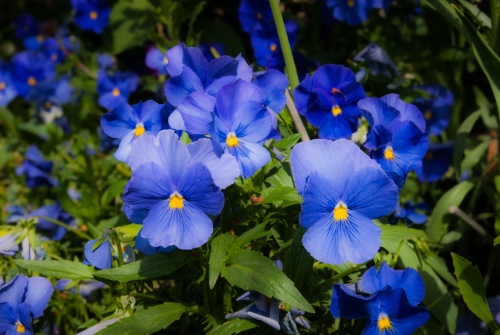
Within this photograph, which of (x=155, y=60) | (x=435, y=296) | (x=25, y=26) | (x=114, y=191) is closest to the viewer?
(x=435, y=296)

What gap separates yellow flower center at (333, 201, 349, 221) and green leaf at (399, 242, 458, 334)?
1.53 ft

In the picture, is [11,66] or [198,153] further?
[11,66]

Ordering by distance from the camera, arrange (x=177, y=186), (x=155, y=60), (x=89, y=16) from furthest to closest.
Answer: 1. (x=89, y=16)
2. (x=155, y=60)
3. (x=177, y=186)

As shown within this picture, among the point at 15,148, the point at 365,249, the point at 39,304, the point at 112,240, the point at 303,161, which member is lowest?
the point at 15,148

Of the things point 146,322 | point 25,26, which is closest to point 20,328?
point 146,322

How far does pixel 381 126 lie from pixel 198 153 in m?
0.40

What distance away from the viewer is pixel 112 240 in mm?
1237

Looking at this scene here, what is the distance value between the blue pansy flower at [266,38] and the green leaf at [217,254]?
925mm

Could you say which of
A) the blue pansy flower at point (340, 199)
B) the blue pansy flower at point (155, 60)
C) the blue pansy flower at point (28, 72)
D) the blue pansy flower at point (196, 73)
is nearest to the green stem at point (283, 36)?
the blue pansy flower at point (196, 73)

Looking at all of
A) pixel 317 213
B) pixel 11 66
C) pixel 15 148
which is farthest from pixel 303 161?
pixel 11 66

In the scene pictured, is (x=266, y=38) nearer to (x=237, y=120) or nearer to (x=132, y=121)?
(x=132, y=121)

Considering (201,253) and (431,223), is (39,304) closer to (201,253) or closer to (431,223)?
(201,253)

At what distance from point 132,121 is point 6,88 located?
1.76 metres

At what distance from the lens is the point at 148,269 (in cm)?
111
